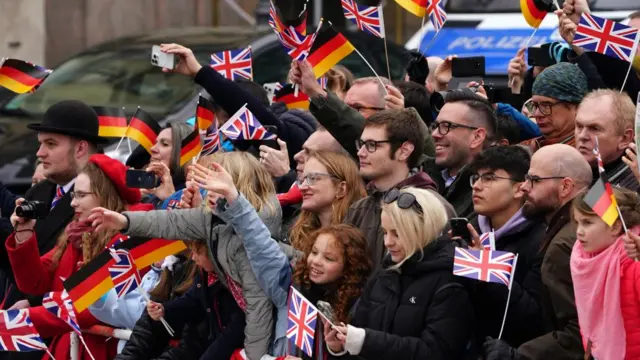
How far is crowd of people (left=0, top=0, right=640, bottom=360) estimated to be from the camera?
7.84 meters

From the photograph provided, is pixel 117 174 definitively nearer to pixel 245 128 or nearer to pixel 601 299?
pixel 245 128

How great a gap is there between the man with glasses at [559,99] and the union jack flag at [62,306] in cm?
275

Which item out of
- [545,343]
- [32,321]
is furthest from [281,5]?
[545,343]

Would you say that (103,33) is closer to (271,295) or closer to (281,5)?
(281,5)

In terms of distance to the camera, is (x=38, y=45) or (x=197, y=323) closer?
(x=197, y=323)

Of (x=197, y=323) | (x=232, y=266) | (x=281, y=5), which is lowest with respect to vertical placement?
(x=197, y=323)

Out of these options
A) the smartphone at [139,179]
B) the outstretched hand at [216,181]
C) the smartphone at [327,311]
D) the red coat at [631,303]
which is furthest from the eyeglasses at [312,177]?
the red coat at [631,303]

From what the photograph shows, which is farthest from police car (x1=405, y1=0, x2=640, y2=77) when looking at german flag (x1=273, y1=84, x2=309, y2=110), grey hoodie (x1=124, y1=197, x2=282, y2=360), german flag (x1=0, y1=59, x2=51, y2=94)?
grey hoodie (x1=124, y1=197, x2=282, y2=360)

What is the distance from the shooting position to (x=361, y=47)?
15.3 m

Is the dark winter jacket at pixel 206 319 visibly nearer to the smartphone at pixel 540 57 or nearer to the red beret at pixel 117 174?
the red beret at pixel 117 174

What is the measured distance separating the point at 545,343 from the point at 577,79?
7.08ft

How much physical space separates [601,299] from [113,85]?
8.74 metres

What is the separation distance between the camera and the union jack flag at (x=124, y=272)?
9531 mm

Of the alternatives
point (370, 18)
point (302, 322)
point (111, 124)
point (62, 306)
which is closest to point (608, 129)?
point (302, 322)
